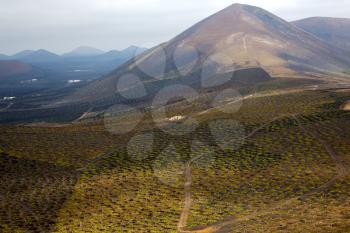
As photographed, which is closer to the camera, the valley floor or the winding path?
the winding path

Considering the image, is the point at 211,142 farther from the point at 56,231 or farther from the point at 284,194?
the point at 56,231

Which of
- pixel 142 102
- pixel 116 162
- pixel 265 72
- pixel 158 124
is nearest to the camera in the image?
pixel 116 162

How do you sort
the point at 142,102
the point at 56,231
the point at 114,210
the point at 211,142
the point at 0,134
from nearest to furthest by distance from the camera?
the point at 56,231 < the point at 114,210 < the point at 211,142 < the point at 0,134 < the point at 142,102

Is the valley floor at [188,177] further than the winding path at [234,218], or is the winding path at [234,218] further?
the valley floor at [188,177]

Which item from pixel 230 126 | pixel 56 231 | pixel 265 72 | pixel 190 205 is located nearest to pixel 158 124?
pixel 230 126

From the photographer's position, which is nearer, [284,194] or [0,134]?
[284,194]

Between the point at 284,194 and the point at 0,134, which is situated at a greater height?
the point at 0,134

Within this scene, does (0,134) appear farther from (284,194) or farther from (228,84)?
(228,84)

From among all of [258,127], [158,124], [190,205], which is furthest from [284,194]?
[158,124]

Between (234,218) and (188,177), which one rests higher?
(188,177)

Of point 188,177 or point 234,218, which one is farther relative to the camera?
point 188,177
